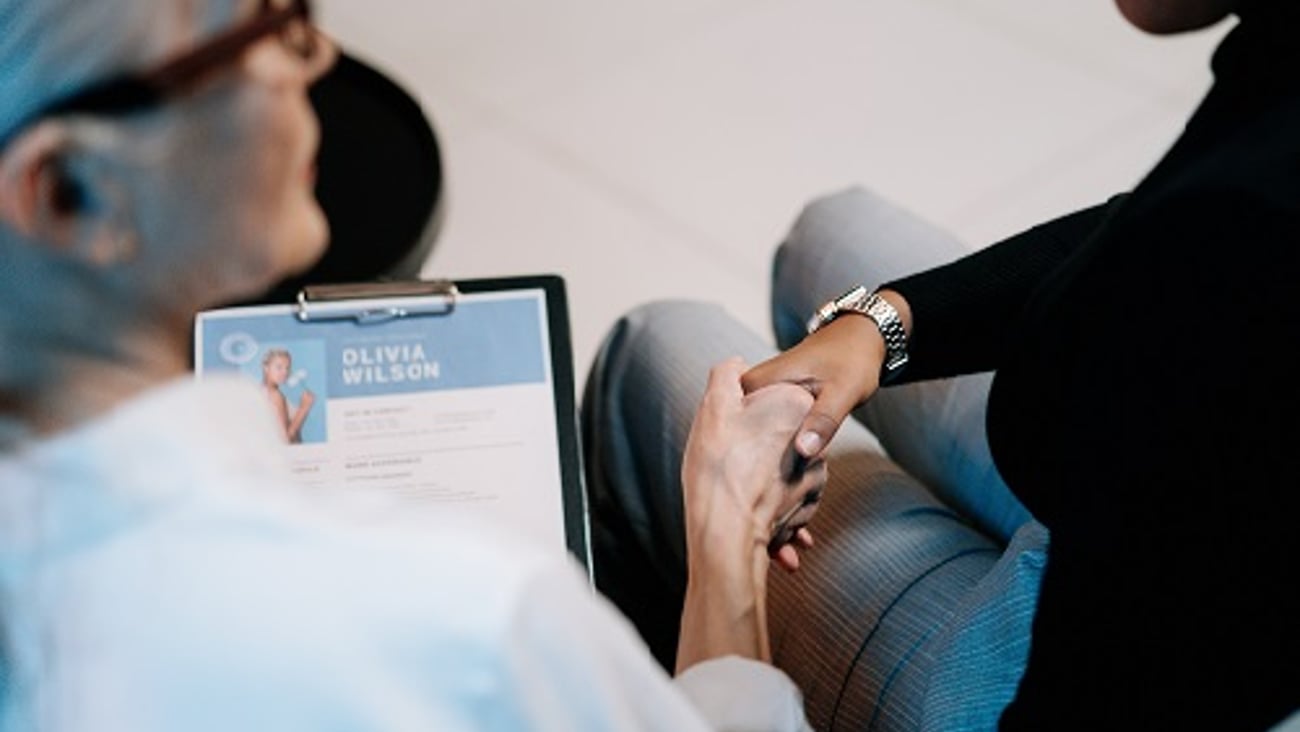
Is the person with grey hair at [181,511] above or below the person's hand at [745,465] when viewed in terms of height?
above

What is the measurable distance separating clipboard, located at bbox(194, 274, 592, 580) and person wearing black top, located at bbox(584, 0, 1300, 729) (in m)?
0.20

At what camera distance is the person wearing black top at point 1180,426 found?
0.71 m

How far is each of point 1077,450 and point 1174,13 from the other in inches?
10.4

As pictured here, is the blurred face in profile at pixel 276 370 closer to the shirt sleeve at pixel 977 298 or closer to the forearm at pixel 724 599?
the forearm at pixel 724 599

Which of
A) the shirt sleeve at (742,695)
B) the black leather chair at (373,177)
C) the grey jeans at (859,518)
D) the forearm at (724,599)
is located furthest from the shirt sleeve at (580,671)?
the black leather chair at (373,177)

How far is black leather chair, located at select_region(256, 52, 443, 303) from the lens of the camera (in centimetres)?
184

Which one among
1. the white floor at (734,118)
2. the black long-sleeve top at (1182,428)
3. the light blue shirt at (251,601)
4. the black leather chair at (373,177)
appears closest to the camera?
the light blue shirt at (251,601)

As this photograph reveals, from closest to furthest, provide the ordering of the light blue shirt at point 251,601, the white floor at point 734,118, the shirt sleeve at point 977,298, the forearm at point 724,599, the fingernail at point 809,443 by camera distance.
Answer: the light blue shirt at point 251,601 → the forearm at point 724,599 → the fingernail at point 809,443 → the shirt sleeve at point 977,298 → the white floor at point 734,118

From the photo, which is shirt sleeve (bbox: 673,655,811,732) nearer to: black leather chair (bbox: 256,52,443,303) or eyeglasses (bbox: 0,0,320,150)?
eyeglasses (bbox: 0,0,320,150)

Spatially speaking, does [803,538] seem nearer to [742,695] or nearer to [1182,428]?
[742,695]

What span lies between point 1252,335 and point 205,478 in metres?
0.49

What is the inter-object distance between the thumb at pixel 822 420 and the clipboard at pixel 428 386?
18 cm

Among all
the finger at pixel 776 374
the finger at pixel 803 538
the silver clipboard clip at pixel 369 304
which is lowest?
the finger at pixel 803 538

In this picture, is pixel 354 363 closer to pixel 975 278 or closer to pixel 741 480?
pixel 741 480
